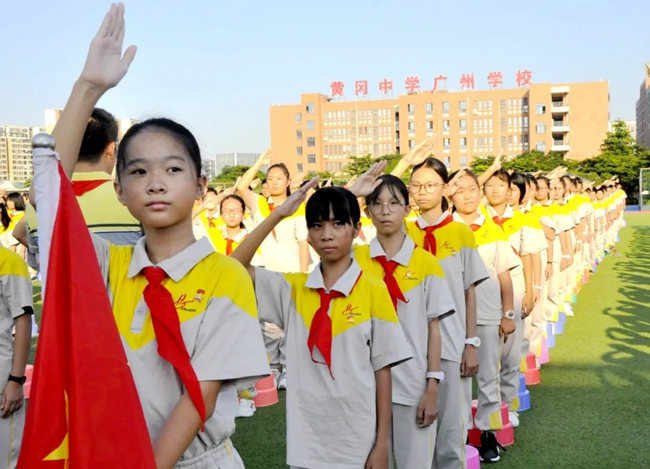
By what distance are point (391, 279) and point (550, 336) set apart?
461cm

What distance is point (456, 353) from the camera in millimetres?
3484

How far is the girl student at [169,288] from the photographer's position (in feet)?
5.07

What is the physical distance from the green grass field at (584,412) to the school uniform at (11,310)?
57.9 inches

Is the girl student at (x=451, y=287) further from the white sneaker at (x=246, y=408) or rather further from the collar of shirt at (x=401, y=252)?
the white sneaker at (x=246, y=408)

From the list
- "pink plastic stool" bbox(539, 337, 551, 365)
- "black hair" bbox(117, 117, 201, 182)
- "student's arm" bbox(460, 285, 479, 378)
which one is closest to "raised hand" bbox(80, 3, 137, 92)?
"black hair" bbox(117, 117, 201, 182)

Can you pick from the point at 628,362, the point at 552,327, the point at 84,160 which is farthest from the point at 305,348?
the point at 552,327

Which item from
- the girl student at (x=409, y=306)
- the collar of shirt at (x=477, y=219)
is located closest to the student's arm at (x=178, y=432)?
the girl student at (x=409, y=306)

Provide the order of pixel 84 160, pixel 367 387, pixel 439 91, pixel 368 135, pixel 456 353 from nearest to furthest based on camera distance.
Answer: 1. pixel 84 160
2. pixel 367 387
3. pixel 456 353
4. pixel 439 91
5. pixel 368 135

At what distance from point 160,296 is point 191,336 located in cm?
11

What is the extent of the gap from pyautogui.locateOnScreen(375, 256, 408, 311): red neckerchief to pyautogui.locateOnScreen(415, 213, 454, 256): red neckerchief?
1.95ft

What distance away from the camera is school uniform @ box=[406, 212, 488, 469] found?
136 inches

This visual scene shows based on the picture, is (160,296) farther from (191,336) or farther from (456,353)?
(456,353)

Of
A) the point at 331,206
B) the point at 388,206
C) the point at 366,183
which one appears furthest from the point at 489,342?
the point at 331,206

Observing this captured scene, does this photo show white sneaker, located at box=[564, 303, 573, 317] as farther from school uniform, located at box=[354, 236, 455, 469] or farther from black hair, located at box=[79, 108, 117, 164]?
black hair, located at box=[79, 108, 117, 164]
